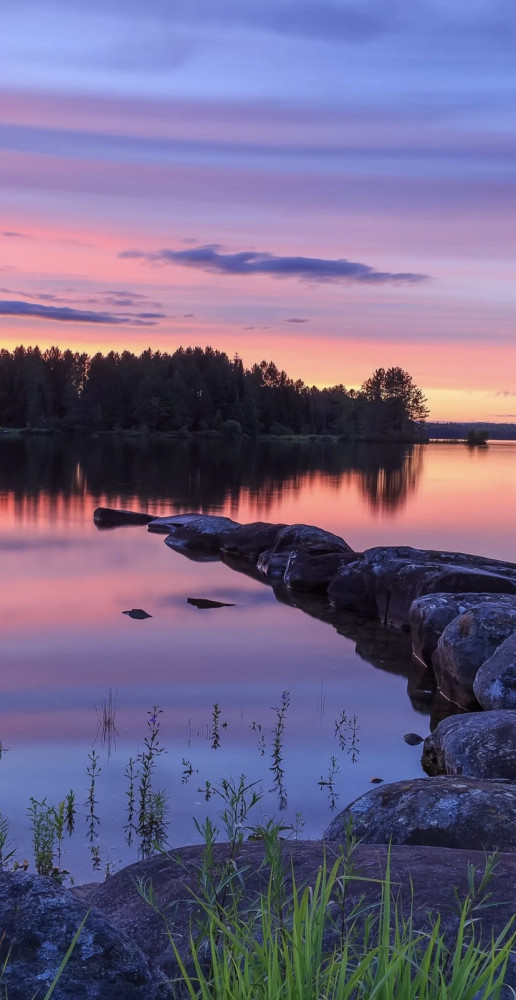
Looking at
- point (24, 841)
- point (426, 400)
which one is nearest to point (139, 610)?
point (24, 841)

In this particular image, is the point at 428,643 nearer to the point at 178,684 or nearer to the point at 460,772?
the point at 178,684

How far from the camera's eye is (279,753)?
10039mm

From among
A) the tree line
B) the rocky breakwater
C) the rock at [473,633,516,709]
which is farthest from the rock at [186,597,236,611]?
the tree line

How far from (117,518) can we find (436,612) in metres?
19.5

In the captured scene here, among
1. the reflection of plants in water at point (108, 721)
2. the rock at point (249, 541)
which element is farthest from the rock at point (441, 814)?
the rock at point (249, 541)

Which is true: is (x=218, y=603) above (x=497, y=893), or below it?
below

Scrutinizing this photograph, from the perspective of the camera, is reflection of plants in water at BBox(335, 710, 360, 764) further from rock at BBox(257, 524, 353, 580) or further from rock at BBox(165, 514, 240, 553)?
rock at BBox(165, 514, 240, 553)

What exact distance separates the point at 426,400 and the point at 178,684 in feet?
493

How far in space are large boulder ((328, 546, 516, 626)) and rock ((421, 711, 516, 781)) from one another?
673 centimetres

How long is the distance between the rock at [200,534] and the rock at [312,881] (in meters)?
21.4

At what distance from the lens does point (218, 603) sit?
18797 mm

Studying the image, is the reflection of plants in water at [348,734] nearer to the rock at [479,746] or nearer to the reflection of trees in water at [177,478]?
the rock at [479,746]

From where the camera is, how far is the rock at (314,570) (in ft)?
66.5

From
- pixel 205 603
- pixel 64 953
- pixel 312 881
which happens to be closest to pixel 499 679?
pixel 312 881
